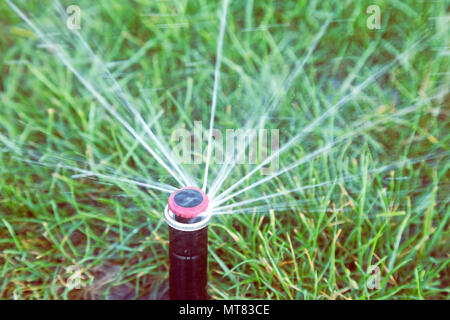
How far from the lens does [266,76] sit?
2.19 m

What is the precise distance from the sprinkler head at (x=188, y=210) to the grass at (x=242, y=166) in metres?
0.42

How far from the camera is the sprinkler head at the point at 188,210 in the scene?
120 cm

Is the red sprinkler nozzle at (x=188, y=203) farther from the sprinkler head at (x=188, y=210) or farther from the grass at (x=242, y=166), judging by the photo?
the grass at (x=242, y=166)

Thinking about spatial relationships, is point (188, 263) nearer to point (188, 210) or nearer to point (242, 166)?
point (188, 210)

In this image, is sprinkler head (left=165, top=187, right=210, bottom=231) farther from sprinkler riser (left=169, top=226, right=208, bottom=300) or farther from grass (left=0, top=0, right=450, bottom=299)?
grass (left=0, top=0, right=450, bottom=299)

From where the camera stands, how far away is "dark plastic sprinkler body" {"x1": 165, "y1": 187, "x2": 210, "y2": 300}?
1218 millimetres

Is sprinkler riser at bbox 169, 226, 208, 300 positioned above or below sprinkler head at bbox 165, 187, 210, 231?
below

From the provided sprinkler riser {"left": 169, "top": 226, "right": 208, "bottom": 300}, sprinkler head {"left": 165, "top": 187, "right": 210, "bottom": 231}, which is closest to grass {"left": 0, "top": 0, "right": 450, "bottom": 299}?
sprinkler riser {"left": 169, "top": 226, "right": 208, "bottom": 300}

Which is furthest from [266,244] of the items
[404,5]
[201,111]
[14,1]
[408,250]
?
[14,1]

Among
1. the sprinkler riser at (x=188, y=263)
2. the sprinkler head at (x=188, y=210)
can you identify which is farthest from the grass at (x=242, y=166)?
the sprinkler head at (x=188, y=210)

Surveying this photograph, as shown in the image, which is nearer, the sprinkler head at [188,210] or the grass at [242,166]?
the sprinkler head at [188,210]

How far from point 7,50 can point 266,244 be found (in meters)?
1.51

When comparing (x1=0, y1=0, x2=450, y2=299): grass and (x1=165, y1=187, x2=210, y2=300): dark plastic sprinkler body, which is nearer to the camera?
(x1=165, y1=187, x2=210, y2=300): dark plastic sprinkler body

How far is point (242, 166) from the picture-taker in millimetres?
1884
